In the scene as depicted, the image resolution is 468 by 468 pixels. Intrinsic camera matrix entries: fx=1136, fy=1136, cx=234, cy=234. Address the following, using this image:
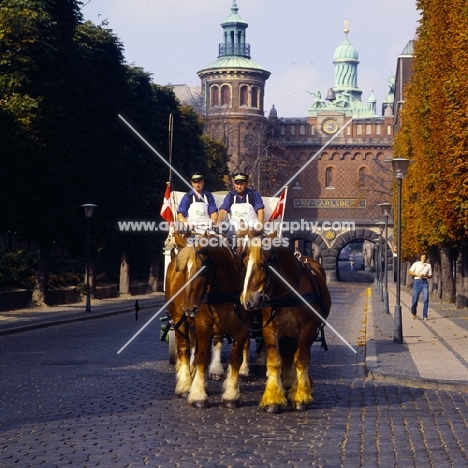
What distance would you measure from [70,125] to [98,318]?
7428 millimetres

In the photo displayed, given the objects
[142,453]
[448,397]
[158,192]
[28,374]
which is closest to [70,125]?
[158,192]

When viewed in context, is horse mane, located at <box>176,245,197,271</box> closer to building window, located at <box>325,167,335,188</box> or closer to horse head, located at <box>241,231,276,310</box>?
horse head, located at <box>241,231,276,310</box>

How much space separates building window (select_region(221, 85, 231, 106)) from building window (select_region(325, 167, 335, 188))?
11834 mm

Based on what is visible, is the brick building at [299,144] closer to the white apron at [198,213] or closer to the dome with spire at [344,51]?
the dome with spire at [344,51]

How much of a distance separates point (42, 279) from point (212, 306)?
28992 millimetres

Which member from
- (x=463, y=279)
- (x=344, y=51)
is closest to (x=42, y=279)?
(x=463, y=279)

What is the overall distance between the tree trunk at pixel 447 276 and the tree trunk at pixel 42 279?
50.9 ft

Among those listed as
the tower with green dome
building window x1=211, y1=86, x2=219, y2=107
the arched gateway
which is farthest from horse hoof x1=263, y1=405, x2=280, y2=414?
the tower with green dome

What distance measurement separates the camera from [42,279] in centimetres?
4141

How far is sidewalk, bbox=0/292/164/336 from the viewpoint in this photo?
29817mm

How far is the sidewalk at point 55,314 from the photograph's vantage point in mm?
29817

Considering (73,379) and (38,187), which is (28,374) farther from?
(38,187)

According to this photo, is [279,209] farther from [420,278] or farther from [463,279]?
[463,279]

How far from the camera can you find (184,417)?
41.1ft
